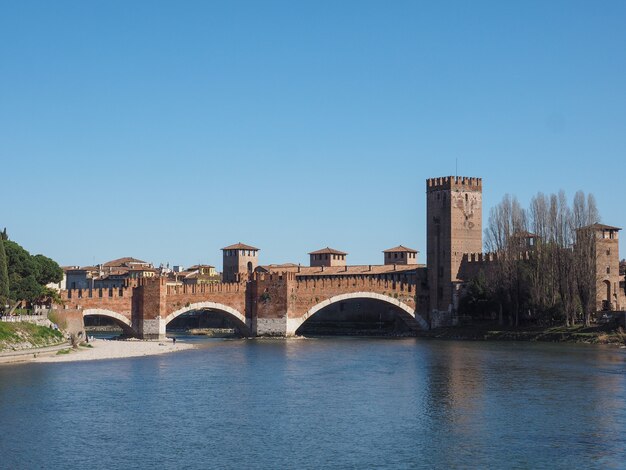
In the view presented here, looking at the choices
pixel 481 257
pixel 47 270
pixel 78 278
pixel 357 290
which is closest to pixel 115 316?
pixel 47 270

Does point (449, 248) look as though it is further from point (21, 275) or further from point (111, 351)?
point (21, 275)

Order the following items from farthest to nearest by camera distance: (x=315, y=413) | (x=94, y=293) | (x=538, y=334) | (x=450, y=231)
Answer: (x=450, y=231) < (x=538, y=334) < (x=94, y=293) < (x=315, y=413)

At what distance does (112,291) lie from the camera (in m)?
45.4

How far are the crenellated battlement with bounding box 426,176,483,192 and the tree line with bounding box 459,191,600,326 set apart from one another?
→ 5.22m

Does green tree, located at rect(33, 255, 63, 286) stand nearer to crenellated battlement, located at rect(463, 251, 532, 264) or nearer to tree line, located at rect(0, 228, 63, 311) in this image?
tree line, located at rect(0, 228, 63, 311)

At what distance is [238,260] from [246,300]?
21751 mm

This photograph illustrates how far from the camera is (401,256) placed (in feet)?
233

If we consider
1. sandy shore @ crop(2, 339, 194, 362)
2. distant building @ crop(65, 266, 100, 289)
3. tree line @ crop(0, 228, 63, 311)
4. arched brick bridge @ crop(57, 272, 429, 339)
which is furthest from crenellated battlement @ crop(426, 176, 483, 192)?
distant building @ crop(65, 266, 100, 289)

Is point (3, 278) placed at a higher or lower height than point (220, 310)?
higher

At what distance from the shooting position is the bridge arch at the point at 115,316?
144ft

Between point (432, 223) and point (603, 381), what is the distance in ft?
92.2

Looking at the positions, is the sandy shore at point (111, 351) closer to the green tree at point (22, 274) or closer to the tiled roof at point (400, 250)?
the green tree at point (22, 274)

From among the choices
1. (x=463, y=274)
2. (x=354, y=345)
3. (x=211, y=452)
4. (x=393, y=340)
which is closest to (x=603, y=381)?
(x=211, y=452)

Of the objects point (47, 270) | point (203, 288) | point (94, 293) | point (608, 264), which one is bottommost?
point (94, 293)
